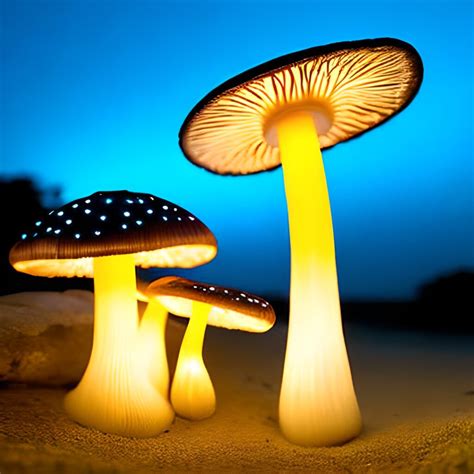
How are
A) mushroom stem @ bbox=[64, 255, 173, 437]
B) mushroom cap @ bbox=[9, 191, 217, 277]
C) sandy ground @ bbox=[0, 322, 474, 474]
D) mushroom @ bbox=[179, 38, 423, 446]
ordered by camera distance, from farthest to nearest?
mushroom stem @ bbox=[64, 255, 173, 437] → mushroom @ bbox=[179, 38, 423, 446] → mushroom cap @ bbox=[9, 191, 217, 277] → sandy ground @ bbox=[0, 322, 474, 474]

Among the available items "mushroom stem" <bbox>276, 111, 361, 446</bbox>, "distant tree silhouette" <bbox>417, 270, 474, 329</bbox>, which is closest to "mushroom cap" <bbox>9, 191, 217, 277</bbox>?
"mushroom stem" <bbox>276, 111, 361, 446</bbox>

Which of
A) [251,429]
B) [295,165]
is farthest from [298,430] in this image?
[295,165]

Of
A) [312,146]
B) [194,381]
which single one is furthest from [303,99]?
[194,381]

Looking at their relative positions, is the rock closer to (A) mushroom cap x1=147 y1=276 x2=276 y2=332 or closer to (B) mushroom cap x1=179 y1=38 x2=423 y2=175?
(A) mushroom cap x1=147 y1=276 x2=276 y2=332

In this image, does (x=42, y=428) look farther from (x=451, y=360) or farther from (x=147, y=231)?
(x=451, y=360)

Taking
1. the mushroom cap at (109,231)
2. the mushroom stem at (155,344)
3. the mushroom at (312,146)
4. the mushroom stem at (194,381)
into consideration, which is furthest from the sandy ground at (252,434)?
the mushroom cap at (109,231)

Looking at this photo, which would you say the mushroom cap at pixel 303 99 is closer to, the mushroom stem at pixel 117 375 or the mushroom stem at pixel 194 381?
the mushroom stem at pixel 117 375
